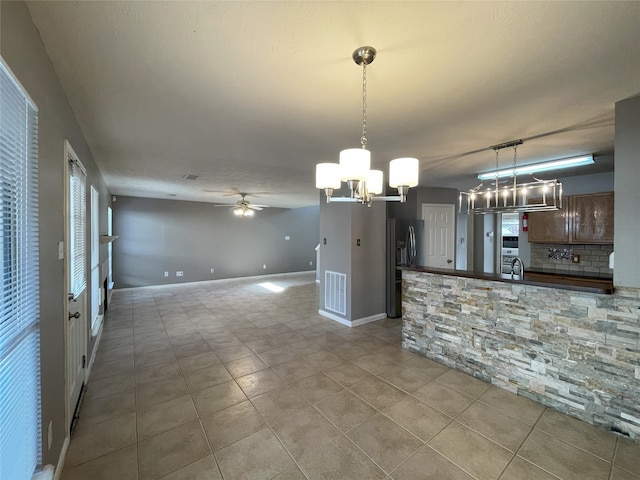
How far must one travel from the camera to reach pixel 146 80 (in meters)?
1.78

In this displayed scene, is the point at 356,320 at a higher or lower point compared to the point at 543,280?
lower

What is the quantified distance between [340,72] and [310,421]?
2.47 meters

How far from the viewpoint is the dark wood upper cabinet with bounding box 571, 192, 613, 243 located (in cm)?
383

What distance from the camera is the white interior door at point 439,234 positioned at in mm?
5391

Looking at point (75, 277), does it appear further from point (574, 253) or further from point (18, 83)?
point (574, 253)

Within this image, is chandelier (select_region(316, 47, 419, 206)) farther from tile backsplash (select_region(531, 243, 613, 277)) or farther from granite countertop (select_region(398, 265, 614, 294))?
tile backsplash (select_region(531, 243, 613, 277))

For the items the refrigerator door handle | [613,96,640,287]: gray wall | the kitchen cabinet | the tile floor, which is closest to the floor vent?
the tile floor

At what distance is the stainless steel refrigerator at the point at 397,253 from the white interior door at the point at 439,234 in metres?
0.98

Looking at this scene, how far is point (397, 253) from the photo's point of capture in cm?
449

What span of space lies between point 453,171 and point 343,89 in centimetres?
299

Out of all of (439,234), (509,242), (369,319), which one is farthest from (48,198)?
(509,242)

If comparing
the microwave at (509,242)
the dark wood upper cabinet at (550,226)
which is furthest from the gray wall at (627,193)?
the microwave at (509,242)

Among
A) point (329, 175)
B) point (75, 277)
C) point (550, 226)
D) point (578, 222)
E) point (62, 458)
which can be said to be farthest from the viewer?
point (550, 226)

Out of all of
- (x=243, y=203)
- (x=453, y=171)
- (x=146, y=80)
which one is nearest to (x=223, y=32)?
(x=146, y=80)
